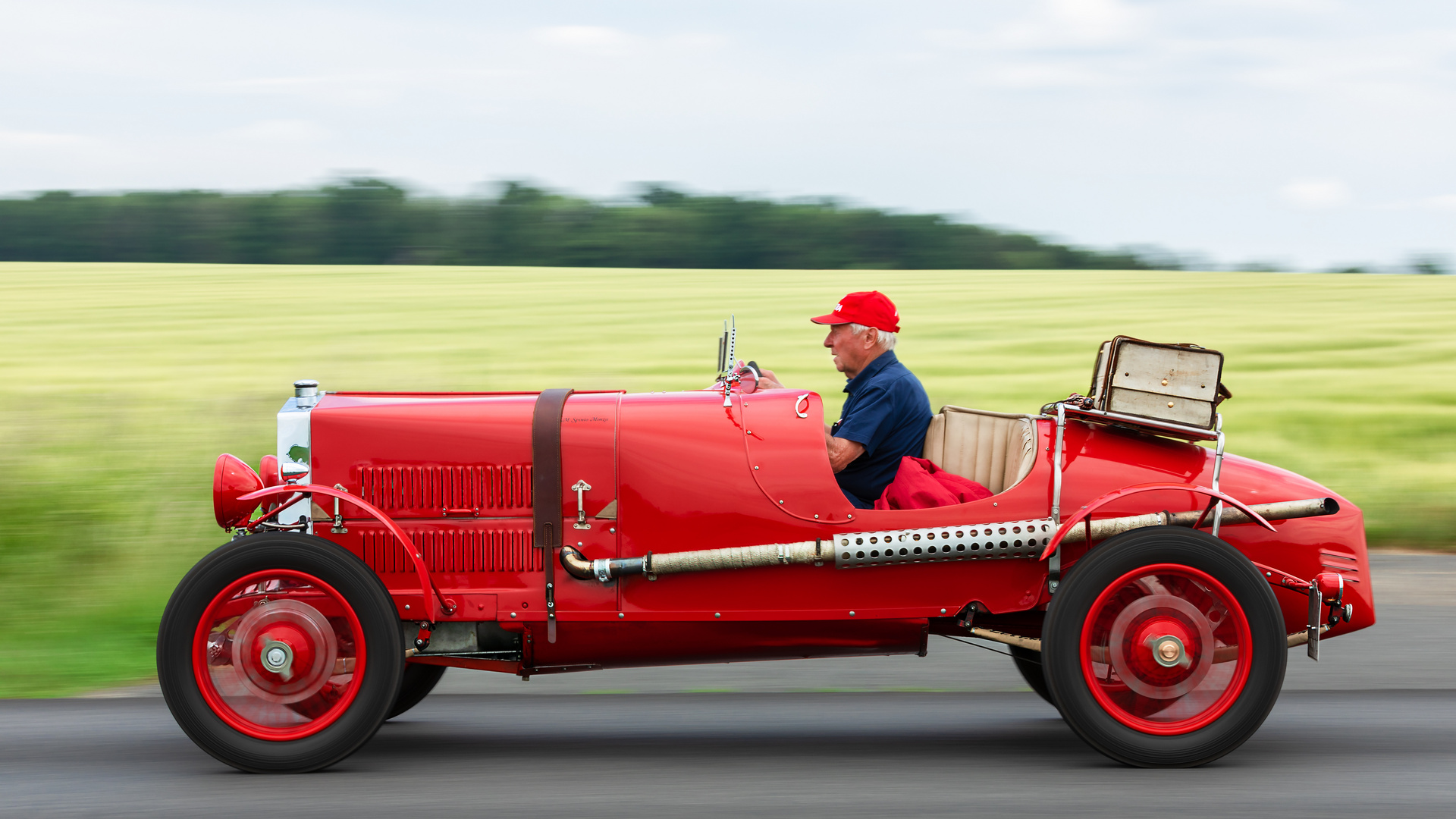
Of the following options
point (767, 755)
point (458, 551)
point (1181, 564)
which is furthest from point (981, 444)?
point (458, 551)

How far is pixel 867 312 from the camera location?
4.63 metres

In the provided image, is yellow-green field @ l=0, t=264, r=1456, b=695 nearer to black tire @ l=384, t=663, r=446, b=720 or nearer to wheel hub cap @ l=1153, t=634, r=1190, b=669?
black tire @ l=384, t=663, r=446, b=720

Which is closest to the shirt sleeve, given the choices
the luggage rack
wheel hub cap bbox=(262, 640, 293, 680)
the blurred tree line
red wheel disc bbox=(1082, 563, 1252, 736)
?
the luggage rack

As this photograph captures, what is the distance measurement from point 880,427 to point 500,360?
34.4ft

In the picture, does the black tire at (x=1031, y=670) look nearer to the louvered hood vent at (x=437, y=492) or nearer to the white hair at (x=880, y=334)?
the white hair at (x=880, y=334)

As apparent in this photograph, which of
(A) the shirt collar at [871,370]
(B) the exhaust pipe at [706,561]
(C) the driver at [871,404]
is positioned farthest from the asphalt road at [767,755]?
(A) the shirt collar at [871,370]

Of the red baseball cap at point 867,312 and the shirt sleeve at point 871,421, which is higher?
the red baseball cap at point 867,312

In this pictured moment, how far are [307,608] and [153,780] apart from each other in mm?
739

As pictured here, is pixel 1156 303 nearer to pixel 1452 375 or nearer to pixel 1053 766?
pixel 1452 375

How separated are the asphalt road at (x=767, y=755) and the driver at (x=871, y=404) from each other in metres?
0.99

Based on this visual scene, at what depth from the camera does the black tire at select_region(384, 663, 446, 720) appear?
4.95 metres

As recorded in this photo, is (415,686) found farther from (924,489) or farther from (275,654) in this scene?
(924,489)

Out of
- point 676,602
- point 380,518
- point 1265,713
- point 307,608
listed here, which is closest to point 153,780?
point 307,608

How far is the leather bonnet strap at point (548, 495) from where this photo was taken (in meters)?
4.25
